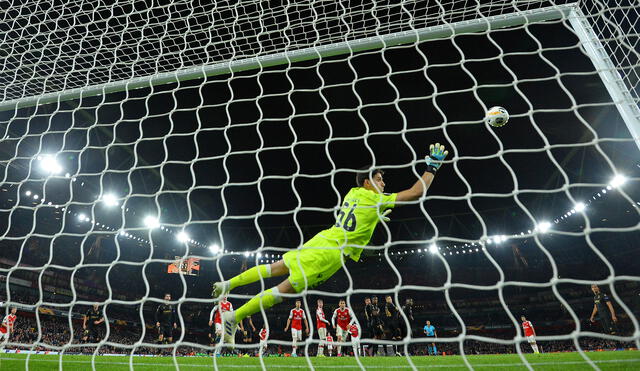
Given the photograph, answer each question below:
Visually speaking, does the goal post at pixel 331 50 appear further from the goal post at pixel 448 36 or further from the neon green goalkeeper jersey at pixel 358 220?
the neon green goalkeeper jersey at pixel 358 220

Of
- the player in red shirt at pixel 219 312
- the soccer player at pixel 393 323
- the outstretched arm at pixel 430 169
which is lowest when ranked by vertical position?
the soccer player at pixel 393 323

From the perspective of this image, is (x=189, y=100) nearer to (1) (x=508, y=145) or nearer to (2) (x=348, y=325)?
(2) (x=348, y=325)

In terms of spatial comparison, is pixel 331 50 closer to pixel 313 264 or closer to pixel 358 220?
pixel 358 220

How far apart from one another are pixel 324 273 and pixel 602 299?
28.5ft

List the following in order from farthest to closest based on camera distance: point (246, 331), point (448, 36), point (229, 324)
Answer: point (246, 331) → point (229, 324) → point (448, 36)

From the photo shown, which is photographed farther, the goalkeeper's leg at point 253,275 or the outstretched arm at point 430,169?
the goalkeeper's leg at point 253,275

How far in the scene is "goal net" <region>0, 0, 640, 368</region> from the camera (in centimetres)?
403

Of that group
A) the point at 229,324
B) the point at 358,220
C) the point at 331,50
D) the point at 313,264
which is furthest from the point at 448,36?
the point at 229,324

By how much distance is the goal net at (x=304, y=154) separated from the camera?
13.2 feet

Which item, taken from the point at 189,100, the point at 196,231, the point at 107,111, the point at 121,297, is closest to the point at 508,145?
the point at 189,100

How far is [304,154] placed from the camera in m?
13.6

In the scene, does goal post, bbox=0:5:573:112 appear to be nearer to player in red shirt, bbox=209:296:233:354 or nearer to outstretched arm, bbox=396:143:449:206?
outstretched arm, bbox=396:143:449:206

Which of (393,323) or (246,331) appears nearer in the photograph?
(393,323)

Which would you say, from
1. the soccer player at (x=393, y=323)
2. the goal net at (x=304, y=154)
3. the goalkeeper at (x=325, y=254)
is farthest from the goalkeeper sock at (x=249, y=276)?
the soccer player at (x=393, y=323)
